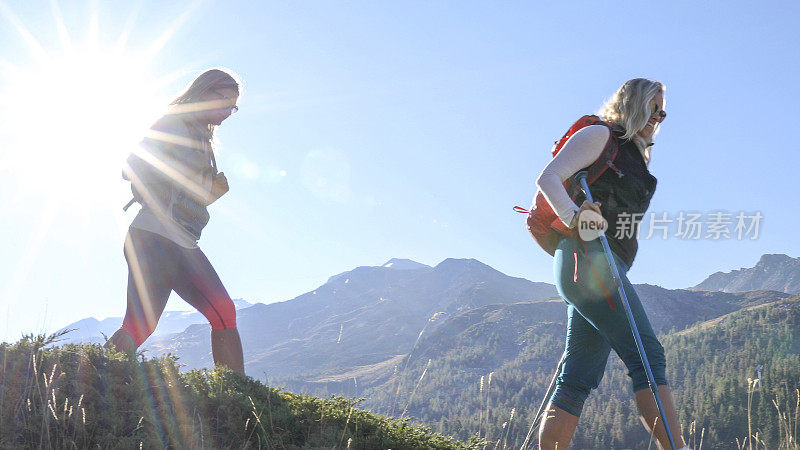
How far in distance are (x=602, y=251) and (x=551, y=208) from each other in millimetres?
410

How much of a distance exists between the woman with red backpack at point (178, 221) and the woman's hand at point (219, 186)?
1cm

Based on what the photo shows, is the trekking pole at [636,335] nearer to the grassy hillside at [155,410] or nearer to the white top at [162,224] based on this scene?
the grassy hillside at [155,410]

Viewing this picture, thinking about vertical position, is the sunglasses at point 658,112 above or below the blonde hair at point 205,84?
below

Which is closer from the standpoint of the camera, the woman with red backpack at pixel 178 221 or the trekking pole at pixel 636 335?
the trekking pole at pixel 636 335

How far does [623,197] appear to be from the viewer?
3242 mm

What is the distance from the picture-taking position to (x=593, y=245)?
10.0 ft

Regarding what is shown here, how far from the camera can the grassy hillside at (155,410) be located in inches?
111

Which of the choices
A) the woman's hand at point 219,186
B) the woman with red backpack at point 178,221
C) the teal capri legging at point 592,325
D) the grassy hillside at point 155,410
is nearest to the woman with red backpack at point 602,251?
the teal capri legging at point 592,325

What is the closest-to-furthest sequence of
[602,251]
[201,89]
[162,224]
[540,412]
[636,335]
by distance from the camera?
[636,335]
[602,251]
[540,412]
[162,224]
[201,89]

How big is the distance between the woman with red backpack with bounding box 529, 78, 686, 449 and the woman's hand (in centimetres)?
258

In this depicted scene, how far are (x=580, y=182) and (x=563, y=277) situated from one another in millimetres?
559

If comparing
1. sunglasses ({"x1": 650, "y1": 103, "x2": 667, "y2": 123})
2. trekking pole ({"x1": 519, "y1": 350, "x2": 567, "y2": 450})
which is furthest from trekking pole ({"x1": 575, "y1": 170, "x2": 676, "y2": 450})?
sunglasses ({"x1": 650, "y1": 103, "x2": 667, "y2": 123})

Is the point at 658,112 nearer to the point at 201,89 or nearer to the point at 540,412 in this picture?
the point at 540,412

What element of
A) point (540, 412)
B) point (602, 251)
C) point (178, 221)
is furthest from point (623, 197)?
point (178, 221)
